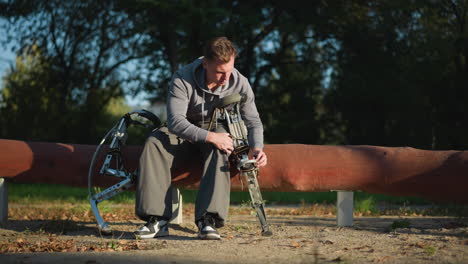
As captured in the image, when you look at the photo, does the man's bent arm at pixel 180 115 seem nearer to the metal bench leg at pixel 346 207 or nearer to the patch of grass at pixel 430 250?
the metal bench leg at pixel 346 207

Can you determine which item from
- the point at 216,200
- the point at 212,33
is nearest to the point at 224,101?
the point at 216,200

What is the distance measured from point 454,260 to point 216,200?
1713 millimetres

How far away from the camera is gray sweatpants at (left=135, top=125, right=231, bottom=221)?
13.3 feet

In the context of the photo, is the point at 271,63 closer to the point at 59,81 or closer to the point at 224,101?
the point at 59,81

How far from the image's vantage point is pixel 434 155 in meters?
4.66

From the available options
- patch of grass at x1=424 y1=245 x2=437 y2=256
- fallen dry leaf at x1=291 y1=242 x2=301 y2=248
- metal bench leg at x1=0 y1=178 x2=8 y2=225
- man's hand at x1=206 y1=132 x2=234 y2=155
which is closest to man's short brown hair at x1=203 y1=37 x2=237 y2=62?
man's hand at x1=206 y1=132 x2=234 y2=155

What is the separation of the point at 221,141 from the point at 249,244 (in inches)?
32.6

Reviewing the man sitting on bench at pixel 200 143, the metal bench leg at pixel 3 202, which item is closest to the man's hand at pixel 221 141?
the man sitting on bench at pixel 200 143

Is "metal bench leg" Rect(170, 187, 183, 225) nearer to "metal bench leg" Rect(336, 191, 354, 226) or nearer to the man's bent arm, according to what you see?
the man's bent arm

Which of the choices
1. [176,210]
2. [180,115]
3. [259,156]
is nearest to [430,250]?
[259,156]

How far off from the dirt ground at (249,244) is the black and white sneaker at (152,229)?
72 mm

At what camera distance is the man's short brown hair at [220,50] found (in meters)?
4.09

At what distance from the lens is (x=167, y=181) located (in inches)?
166

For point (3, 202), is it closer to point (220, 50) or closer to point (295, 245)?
point (220, 50)
